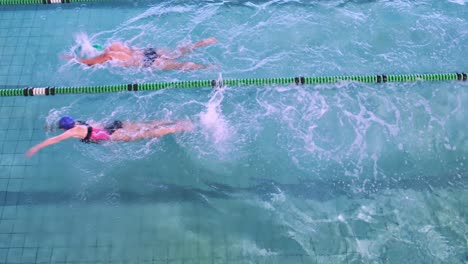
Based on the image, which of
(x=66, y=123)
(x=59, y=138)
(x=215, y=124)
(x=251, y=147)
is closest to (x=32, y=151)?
(x=59, y=138)

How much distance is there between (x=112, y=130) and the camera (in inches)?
232

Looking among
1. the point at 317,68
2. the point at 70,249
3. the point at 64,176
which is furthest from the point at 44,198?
the point at 317,68

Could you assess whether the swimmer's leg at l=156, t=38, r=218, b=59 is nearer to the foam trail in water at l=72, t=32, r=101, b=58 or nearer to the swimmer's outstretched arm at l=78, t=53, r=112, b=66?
the swimmer's outstretched arm at l=78, t=53, r=112, b=66

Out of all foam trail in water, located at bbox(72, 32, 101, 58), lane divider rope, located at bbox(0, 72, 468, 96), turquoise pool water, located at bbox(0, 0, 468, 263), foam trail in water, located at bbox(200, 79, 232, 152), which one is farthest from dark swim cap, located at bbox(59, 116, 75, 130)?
foam trail in water, located at bbox(200, 79, 232, 152)

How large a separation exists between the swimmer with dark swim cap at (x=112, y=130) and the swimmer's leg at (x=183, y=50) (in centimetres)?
126

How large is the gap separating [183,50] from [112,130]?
72.2 inches

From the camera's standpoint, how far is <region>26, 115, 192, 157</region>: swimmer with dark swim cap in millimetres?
5691

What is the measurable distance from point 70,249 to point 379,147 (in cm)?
424

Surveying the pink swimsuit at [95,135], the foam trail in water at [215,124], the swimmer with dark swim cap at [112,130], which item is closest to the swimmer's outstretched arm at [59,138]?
the swimmer with dark swim cap at [112,130]

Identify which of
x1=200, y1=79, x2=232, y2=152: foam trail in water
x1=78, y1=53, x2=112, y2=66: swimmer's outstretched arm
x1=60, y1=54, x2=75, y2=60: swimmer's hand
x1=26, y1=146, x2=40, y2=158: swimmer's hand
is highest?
x1=78, y1=53, x2=112, y2=66: swimmer's outstretched arm

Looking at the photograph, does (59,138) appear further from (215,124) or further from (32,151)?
(215,124)

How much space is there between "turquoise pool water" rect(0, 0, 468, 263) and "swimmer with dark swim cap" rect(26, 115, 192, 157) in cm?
12

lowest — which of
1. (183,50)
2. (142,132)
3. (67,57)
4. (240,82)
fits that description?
(142,132)

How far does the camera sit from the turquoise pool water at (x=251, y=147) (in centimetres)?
515
